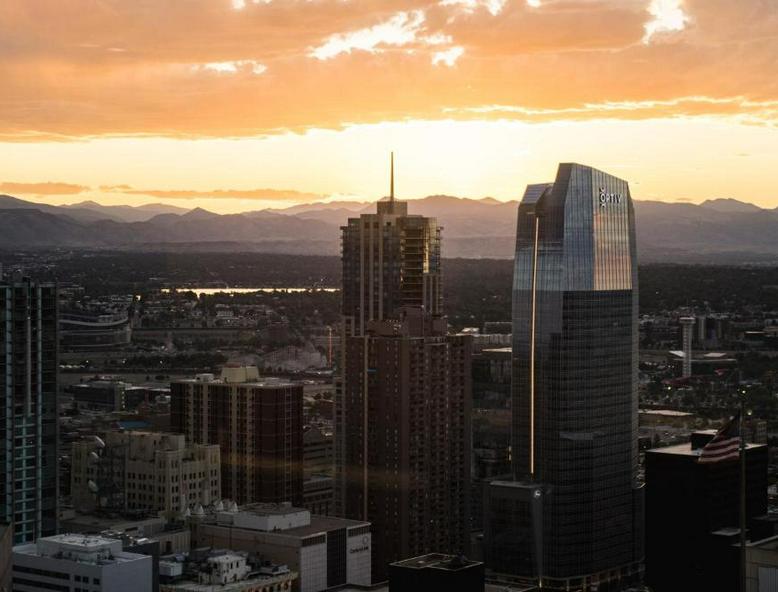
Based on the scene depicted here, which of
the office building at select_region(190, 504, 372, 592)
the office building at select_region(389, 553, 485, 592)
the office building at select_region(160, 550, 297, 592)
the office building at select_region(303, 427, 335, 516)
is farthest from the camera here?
the office building at select_region(303, 427, 335, 516)

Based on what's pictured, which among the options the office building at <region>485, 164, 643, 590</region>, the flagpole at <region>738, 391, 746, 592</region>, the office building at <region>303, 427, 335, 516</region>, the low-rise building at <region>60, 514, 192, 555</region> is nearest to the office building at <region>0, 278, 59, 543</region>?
the low-rise building at <region>60, 514, 192, 555</region>

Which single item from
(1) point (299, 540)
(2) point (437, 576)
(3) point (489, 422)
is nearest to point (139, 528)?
(1) point (299, 540)

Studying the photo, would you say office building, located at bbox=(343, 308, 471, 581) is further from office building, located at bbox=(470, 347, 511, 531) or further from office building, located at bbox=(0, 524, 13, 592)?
office building, located at bbox=(0, 524, 13, 592)

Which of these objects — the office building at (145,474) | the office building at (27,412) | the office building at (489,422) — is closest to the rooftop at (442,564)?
the office building at (27,412)

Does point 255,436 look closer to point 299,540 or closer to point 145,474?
point 145,474

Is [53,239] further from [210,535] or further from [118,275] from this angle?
[210,535]
